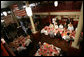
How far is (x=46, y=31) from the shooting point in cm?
883

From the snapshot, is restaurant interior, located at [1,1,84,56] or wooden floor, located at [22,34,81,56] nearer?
wooden floor, located at [22,34,81,56]

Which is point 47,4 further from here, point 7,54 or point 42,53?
point 7,54

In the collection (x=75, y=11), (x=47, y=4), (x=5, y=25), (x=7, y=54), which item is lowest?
(x=5, y=25)

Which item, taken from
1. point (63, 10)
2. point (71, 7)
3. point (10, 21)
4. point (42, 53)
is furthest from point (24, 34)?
point (71, 7)

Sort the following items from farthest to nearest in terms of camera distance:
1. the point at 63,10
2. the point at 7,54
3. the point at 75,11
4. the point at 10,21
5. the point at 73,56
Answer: the point at 10,21
the point at 63,10
the point at 75,11
the point at 73,56
the point at 7,54

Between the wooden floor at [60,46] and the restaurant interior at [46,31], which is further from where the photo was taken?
the restaurant interior at [46,31]

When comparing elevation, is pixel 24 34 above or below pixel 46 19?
below

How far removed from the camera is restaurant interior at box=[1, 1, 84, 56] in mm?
5223

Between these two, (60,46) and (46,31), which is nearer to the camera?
(60,46)

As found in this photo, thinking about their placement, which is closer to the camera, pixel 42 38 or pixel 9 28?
pixel 42 38

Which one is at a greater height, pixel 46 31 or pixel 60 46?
pixel 46 31

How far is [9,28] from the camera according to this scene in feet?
41.3

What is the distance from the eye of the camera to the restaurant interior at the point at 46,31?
17.1 feet

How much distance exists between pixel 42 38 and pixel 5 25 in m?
8.09
